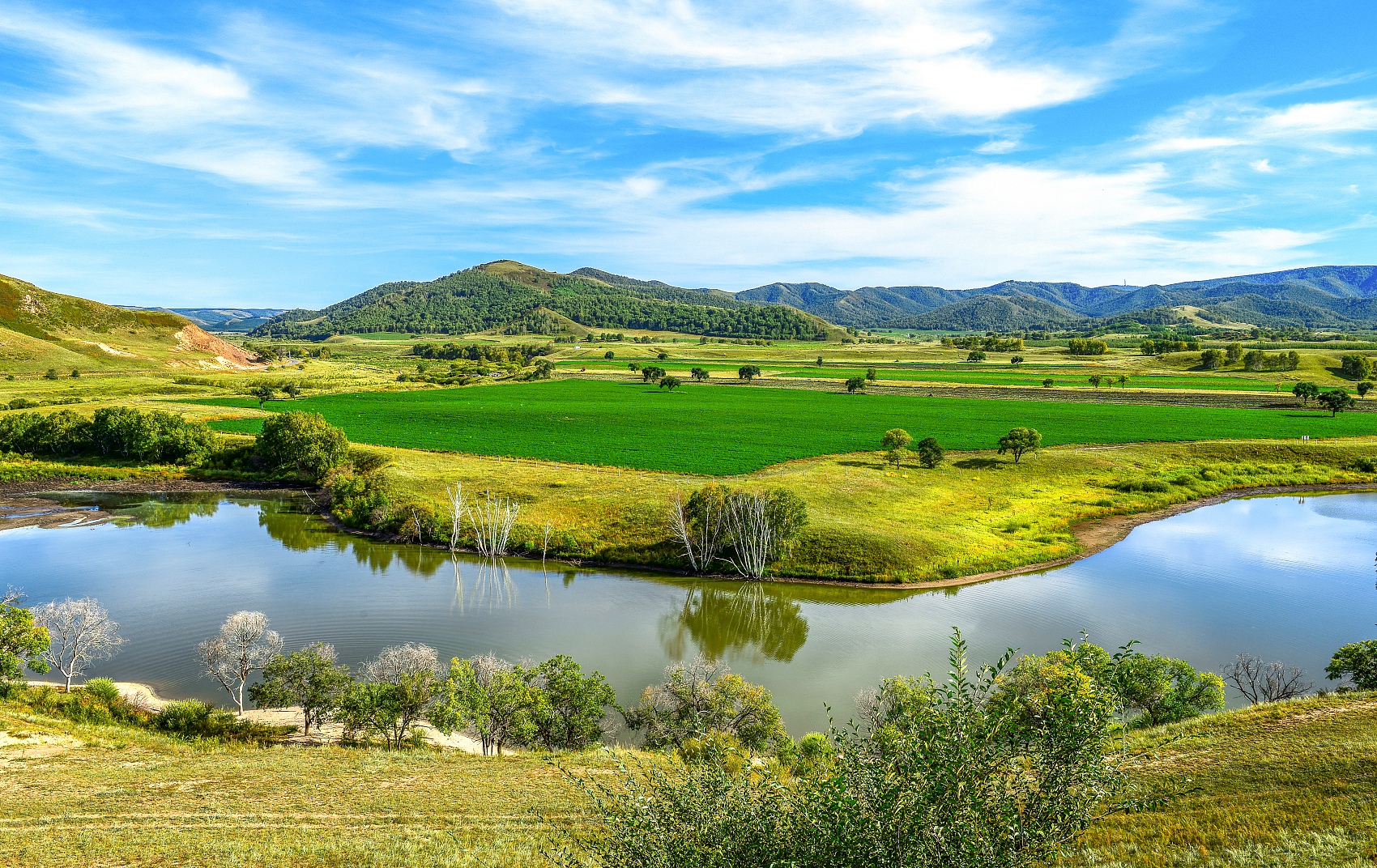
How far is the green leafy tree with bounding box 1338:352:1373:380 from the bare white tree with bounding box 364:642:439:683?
173765 millimetres

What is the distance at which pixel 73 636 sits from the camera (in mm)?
28219

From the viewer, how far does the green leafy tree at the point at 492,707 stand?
22.7 meters

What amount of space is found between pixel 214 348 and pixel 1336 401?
223 meters

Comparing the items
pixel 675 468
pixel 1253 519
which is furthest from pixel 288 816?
pixel 1253 519

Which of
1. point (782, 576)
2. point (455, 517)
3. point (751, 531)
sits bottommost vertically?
point (782, 576)

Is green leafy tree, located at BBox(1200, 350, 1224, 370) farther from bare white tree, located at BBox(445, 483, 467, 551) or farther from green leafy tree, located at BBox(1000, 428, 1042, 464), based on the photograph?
bare white tree, located at BBox(445, 483, 467, 551)

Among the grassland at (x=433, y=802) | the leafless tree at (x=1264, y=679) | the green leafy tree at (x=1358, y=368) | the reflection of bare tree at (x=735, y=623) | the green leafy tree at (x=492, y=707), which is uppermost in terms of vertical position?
the green leafy tree at (x=1358, y=368)

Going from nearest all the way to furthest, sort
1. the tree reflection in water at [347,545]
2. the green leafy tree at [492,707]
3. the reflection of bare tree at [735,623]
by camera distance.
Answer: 1. the green leafy tree at [492,707]
2. the reflection of bare tree at [735,623]
3. the tree reflection in water at [347,545]

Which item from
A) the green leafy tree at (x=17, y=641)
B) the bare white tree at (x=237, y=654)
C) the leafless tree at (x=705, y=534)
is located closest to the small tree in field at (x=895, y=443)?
the leafless tree at (x=705, y=534)

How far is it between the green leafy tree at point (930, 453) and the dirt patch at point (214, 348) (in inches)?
6240

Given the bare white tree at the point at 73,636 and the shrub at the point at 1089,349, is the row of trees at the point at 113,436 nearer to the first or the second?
the bare white tree at the point at 73,636

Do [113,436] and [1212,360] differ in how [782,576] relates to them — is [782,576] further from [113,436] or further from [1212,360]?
[1212,360]

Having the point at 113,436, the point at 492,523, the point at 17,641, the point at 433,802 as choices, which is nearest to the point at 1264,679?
the point at 433,802

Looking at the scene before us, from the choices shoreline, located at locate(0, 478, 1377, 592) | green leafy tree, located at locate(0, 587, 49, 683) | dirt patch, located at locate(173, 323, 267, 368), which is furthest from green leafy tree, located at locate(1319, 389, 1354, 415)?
dirt patch, located at locate(173, 323, 267, 368)
